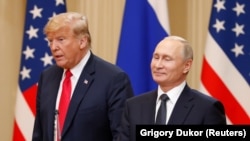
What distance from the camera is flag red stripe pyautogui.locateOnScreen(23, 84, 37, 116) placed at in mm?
4473

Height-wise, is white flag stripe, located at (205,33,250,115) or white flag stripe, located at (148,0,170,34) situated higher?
white flag stripe, located at (148,0,170,34)

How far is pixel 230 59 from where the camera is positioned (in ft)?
14.1

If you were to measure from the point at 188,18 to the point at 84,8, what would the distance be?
0.90m

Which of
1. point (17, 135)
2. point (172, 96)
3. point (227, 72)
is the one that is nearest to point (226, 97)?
point (227, 72)

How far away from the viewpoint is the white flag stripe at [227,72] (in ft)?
13.9

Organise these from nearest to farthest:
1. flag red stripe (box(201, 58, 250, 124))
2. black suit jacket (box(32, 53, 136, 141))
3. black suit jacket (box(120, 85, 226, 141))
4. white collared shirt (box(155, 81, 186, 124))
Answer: black suit jacket (box(120, 85, 226, 141)) → white collared shirt (box(155, 81, 186, 124)) → black suit jacket (box(32, 53, 136, 141)) → flag red stripe (box(201, 58, 250, 124))

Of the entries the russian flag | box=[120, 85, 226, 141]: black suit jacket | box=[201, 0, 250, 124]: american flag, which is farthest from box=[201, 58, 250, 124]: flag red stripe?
box=[120, 85, 226, 141]: black suit jacket

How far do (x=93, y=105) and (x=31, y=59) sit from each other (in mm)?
1496

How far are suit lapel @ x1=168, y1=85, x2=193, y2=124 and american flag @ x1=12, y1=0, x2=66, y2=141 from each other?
1.77 meters

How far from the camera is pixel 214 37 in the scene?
430 cm

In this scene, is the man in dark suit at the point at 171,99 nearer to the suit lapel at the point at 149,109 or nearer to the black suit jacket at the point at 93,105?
the suit lapel at the point at 149,109

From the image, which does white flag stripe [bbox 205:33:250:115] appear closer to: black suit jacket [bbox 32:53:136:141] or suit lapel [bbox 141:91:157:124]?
black suit jacket [bbox 32:53:136:141]

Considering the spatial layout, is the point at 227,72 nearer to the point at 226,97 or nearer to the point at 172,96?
the point at 226,97

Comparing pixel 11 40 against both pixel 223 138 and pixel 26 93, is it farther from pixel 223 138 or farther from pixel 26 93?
pixel 223 138
